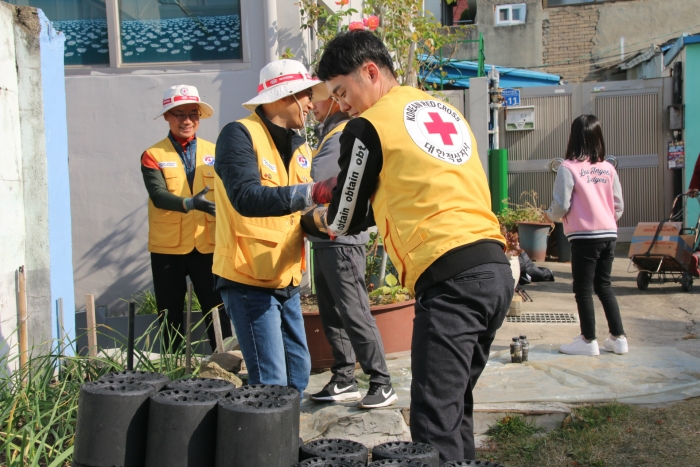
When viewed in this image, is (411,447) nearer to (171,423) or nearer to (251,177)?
(171,423)

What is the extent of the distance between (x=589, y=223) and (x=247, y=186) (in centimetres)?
317

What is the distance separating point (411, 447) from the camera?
80.2 inches

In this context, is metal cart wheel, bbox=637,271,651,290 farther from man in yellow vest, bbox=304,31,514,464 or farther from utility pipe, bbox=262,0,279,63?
man in yellow vest, bbox=304,31,514,464

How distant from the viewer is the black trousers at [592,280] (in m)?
5.19

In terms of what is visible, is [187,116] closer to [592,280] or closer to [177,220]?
[177,220]

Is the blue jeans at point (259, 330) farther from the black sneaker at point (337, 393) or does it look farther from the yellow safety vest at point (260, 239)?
the black sneaker at point (337, 393)

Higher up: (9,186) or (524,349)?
(9,186)

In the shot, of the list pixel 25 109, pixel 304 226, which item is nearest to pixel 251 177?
pixel 304 226

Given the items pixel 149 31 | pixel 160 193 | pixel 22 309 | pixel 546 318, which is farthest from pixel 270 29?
pixel 546 318

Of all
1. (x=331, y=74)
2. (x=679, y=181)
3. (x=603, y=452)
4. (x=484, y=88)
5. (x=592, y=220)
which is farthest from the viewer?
(x=679, y=181)

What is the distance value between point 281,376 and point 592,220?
301 centimetres

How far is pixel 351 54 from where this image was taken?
8.18 feet

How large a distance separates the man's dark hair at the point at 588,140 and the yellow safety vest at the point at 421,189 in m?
3.23

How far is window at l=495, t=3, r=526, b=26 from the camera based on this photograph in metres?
21.4
